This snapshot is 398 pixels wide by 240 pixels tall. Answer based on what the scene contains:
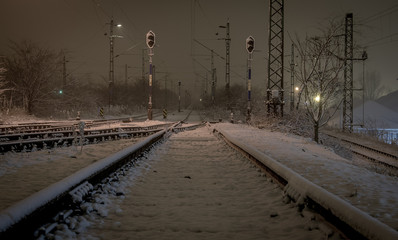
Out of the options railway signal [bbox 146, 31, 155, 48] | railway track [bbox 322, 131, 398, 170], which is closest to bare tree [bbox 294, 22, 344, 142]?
railway track [bbox 322, 131, 398, 170]

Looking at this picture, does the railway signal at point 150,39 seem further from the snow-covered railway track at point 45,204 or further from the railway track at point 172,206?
the snow-covered railway track at point 45,204

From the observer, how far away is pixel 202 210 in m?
4.58

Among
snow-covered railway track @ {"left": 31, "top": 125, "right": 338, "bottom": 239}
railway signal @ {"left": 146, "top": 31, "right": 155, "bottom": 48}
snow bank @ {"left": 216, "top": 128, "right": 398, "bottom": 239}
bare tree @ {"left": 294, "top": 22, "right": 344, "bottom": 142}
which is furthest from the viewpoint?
railway signal @ {"left": 146, "top": 31, "right": 155, "bottom": 48}

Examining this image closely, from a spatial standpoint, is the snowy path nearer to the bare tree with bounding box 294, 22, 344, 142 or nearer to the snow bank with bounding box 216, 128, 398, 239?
the snow bank with bounding box 216, 128, 398, 239

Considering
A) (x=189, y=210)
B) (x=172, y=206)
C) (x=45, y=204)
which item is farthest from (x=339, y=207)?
(x=45, y=204)

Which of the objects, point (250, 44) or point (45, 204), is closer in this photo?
point (45, 204)

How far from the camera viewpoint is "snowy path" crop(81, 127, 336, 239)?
369 centimetres

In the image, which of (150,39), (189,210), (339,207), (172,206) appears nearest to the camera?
(339,207)

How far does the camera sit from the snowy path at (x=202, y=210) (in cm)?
369

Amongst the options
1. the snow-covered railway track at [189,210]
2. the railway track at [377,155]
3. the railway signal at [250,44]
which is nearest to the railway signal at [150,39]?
the railway signal at [250,44]

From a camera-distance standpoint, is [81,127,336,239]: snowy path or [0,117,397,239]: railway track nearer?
[0,117,397,239]: railway track

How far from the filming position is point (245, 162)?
8.69 meters

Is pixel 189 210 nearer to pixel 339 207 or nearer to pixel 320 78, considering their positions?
pixel 339 207

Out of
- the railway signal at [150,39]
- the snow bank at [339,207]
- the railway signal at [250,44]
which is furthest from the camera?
the railway signal at [150,39]
